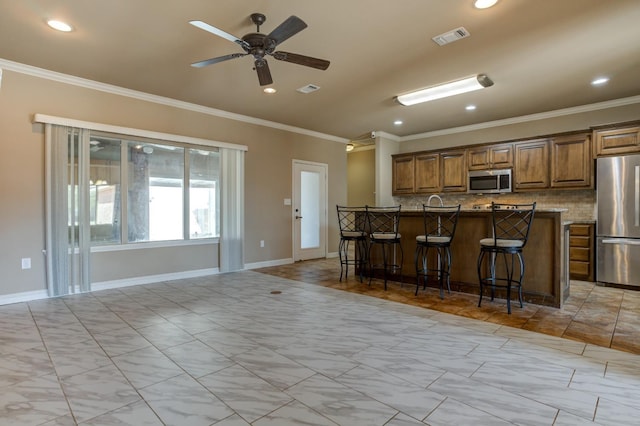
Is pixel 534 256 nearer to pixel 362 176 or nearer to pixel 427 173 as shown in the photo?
pixel 427 173

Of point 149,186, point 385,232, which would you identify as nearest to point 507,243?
point 385,232

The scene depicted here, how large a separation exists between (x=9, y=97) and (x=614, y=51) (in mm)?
6621

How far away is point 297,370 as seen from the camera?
7.21ft

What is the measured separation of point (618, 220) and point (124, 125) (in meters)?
6.96

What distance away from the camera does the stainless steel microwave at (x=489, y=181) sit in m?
5.89

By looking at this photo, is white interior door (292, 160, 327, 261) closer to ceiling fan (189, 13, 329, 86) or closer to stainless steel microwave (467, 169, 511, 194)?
stainless steel microwave (467, 169, 511, 194)

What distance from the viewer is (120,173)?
4617 mm

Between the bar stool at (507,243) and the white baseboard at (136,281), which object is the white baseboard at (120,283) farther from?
the bar stool at (507,243)

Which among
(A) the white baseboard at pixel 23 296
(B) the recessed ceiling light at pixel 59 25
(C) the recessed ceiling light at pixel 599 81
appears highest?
(B) the recessed ceiling light at pixel 59 25

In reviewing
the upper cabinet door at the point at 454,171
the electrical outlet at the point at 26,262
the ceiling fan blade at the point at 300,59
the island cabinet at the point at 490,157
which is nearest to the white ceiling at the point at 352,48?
the ceiling fan blade at the point at 300,59

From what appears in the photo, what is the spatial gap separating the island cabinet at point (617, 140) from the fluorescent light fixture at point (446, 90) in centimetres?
211

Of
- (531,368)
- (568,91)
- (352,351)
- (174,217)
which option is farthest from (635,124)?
(174,217)

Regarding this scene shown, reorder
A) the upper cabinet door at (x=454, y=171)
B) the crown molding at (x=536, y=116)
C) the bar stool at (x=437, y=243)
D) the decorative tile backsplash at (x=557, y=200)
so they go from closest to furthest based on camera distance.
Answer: the bar stool at (x=437, y=243), the crown molding at (x=536, y=116), the decorative tile backsplash at (x=557, y=200), the upper cabinet door at (x=454, y=171)

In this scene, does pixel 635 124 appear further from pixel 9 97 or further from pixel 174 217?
pixel 9 97
